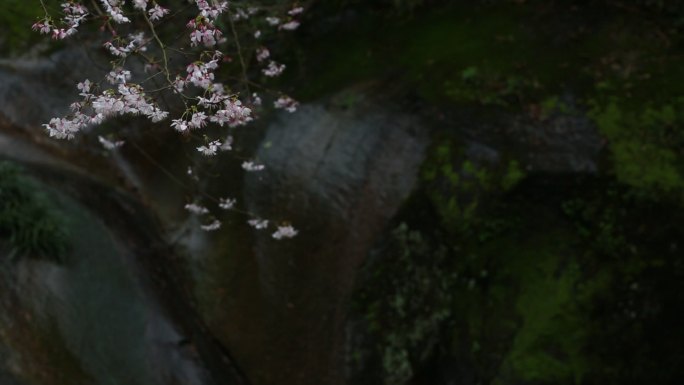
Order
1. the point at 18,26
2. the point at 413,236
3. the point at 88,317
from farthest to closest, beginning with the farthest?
the point at 18,26
the point at 413,236
the point at 88,317

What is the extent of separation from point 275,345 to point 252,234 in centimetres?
109

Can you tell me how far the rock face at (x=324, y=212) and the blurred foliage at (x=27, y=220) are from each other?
1.77 m

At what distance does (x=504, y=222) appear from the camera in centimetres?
605

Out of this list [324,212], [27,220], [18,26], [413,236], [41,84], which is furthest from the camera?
[18,26]

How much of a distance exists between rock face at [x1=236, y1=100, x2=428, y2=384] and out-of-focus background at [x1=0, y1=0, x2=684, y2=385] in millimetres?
20

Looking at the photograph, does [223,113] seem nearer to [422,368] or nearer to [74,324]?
[74,324]

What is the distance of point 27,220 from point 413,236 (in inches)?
130

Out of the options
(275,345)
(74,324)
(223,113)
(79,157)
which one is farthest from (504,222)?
(79,157)

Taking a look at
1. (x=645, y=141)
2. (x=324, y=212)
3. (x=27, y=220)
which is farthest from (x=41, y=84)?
(x=645, y=141)

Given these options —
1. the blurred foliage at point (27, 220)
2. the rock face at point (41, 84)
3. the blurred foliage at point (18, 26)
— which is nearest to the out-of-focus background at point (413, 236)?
the blurred foliage at point (27, 220)

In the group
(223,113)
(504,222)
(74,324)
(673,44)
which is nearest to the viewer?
(223,113)

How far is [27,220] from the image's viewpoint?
18.5 ft

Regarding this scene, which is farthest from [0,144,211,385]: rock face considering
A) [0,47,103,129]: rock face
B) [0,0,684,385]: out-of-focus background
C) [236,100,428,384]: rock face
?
[0,47,103,129]: rock face

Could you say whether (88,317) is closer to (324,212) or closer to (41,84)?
(324,212)
